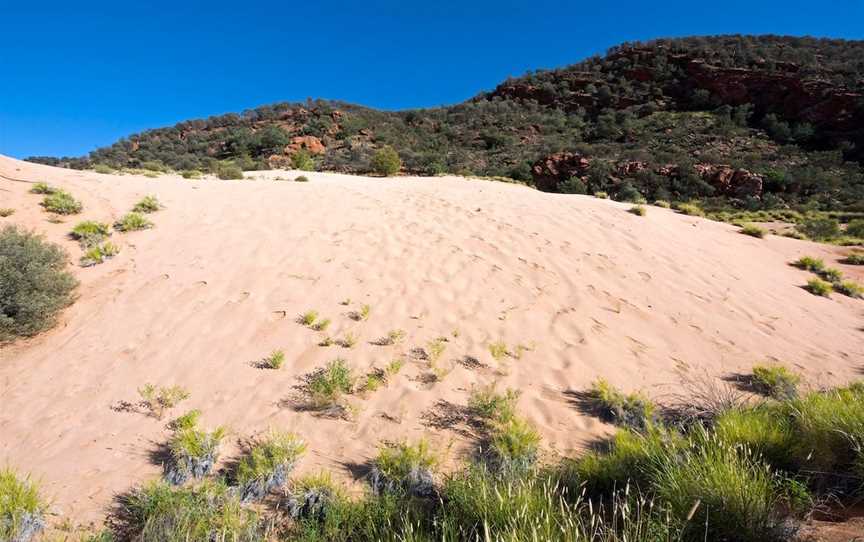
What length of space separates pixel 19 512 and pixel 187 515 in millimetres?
1014

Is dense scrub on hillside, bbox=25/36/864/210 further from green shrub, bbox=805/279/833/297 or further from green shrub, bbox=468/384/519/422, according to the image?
green shrub, bbox=468/384/519/422

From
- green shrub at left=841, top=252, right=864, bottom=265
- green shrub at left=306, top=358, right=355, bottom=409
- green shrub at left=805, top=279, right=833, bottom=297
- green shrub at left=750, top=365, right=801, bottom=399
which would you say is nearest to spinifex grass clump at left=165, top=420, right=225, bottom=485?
green shrub at left=306, top=358, right=355, bottom=409

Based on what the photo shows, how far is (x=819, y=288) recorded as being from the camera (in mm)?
6363

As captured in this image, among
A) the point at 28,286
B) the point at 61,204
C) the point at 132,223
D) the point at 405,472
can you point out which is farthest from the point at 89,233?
the point at 405,472

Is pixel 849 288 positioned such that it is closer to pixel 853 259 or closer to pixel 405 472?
pixel 853 259

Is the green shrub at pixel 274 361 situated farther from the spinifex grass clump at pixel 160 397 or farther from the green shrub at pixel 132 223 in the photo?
the green shrub at pixel 132 223

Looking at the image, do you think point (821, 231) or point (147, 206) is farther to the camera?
point (821, 231)

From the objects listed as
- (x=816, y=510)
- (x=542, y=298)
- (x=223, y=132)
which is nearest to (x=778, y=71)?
(x=542, y=298)

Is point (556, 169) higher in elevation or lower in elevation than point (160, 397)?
higher

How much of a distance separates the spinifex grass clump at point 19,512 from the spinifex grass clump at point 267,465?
103 centimetres

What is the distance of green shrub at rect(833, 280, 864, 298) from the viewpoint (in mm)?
6355

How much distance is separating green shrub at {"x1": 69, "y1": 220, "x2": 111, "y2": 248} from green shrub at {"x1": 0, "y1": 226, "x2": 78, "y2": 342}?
0.88 meters

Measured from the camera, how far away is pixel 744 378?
3775mm

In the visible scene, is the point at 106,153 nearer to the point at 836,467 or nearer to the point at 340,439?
the point at 340,439
